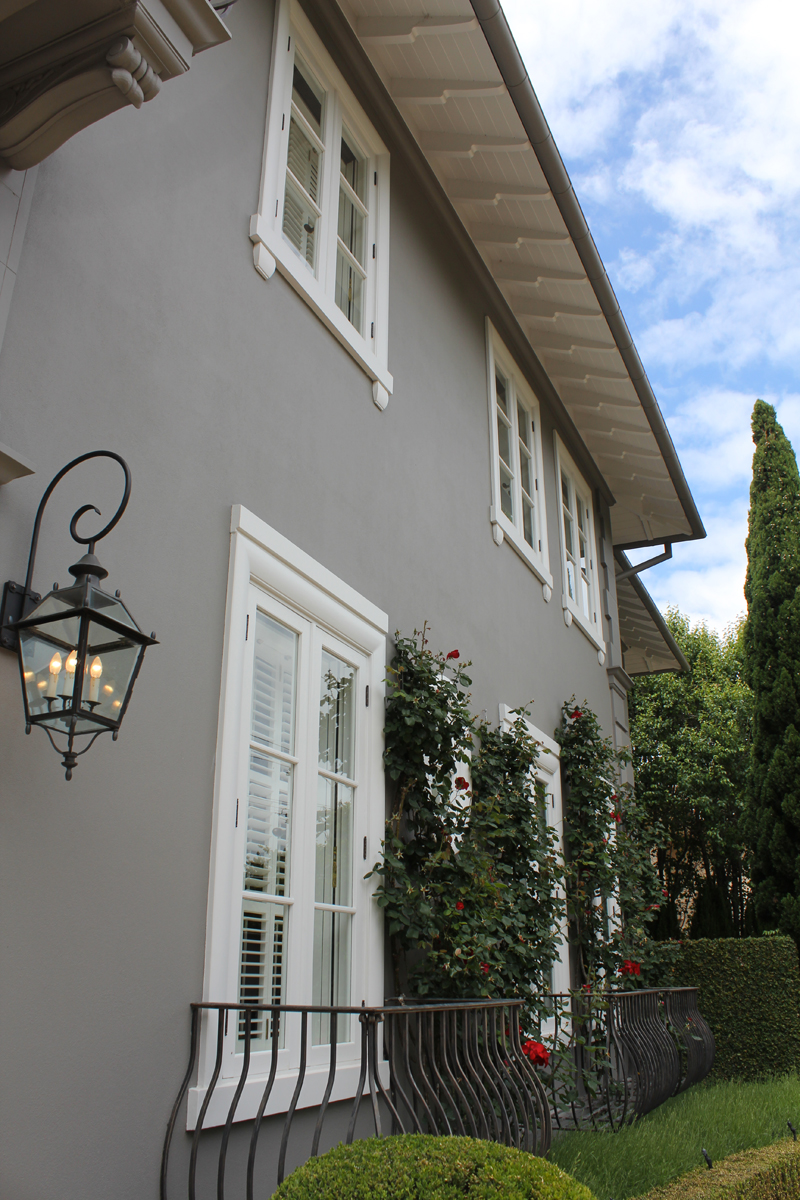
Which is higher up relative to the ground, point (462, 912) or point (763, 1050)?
point (462, 912)

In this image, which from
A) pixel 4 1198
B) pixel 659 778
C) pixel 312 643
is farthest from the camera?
pixel 659 778

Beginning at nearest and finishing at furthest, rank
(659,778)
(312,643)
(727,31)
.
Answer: (312,643) → (727,31) → (659,778)

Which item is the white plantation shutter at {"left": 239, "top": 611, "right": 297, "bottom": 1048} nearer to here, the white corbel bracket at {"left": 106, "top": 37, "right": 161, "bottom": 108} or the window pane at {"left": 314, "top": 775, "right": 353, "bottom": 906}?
the window pane at {"left": 314, "top": 775, "right": 353, "bottom": 906}

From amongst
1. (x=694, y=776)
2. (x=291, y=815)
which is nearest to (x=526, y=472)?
(x=291, y=815)

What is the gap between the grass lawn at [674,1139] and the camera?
4.16 metres

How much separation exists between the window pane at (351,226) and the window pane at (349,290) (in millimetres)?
115

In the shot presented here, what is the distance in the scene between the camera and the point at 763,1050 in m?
8.40

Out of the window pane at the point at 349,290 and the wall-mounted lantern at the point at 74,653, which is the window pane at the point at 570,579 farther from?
the wall-mounted lantern at the point at 74,653

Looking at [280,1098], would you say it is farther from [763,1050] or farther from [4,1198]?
[763,1050]

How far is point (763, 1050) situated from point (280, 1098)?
21.9 feet

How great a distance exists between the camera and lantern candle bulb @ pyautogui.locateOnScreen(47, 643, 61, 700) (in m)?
2.48

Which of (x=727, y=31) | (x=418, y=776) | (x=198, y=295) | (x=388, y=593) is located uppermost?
(x=727, y=31)

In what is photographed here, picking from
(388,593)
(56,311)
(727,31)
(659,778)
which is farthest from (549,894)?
(659,778)

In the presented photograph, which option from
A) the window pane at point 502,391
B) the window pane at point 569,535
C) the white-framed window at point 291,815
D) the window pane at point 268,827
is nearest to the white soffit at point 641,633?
the window pane at point 569,535
